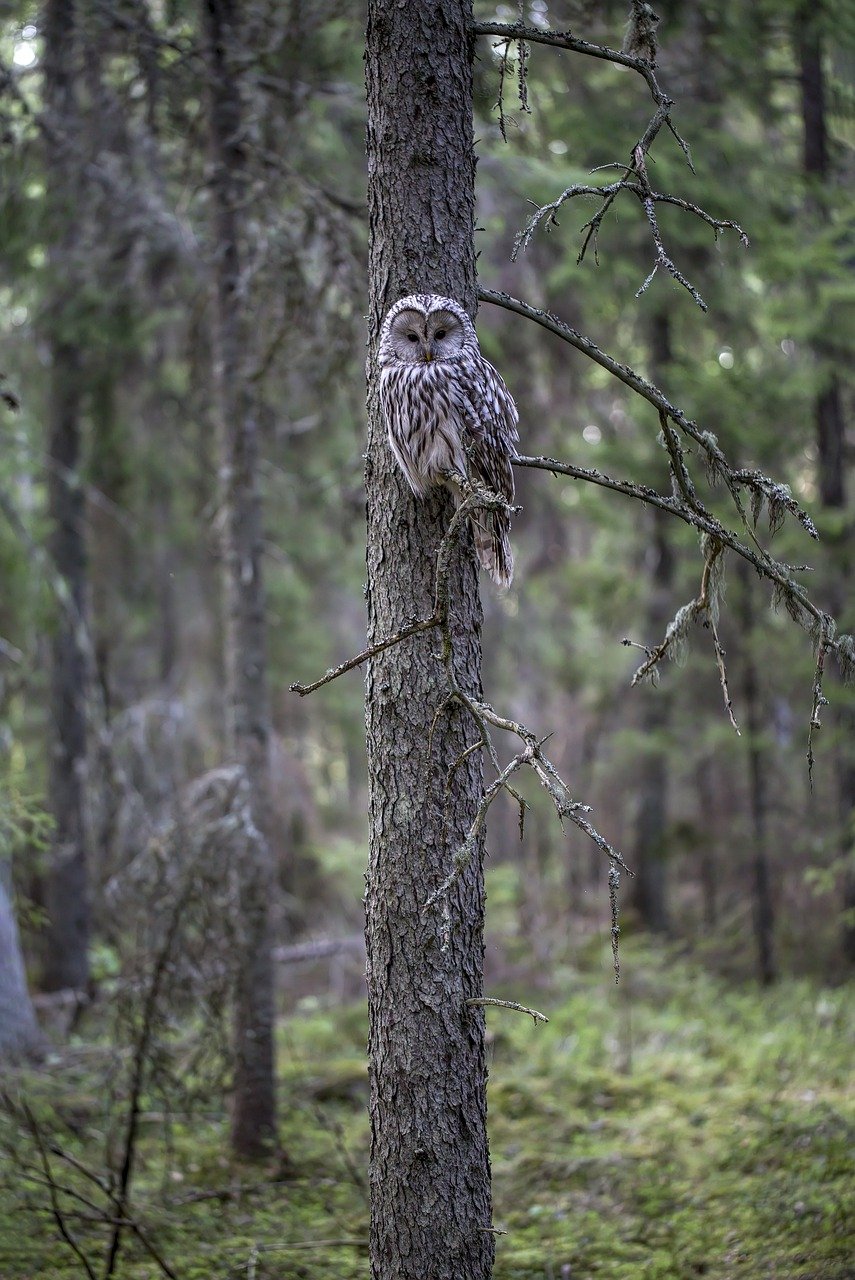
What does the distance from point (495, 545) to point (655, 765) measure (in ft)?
31.3

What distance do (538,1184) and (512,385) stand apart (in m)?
6.72

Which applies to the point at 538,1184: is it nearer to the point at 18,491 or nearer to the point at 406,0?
the point at 406,0

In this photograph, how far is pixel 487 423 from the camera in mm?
3607

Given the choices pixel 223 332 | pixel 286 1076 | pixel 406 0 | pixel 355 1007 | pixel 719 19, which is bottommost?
pixel 286 1076

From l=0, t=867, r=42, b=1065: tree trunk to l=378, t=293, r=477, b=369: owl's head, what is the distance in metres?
5.08

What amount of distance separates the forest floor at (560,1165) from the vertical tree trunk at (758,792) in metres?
1.60

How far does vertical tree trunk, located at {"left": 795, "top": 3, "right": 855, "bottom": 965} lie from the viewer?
937 centimetres

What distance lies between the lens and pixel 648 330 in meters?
12.2

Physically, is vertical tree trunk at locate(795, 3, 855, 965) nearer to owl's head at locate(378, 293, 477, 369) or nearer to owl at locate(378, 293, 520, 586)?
owl at locate(378, 293, 520, 586)

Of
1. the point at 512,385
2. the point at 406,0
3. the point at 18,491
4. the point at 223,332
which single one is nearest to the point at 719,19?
the point at 512,385

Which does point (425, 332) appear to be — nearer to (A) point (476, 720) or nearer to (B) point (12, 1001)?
(A) point (476, 720)

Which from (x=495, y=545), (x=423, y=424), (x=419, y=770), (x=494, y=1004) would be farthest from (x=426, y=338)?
(x=494, y=1004)

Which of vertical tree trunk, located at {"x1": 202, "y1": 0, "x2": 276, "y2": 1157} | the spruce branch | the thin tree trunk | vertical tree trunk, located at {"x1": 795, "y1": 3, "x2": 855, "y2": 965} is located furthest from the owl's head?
the thin tree trunk

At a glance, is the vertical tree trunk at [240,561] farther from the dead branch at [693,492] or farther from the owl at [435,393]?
the dead branch at [693,492]
